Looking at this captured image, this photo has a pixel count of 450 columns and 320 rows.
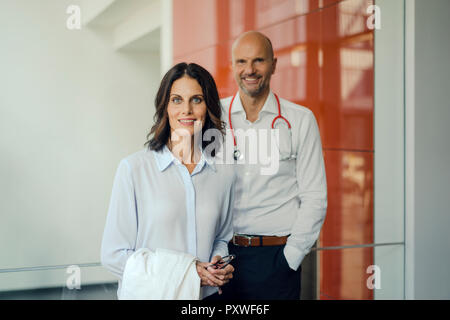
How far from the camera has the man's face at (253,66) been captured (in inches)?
99.3

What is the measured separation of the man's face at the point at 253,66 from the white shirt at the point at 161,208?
854 millimetres

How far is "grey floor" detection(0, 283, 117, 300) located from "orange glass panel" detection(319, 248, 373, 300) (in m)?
1.53

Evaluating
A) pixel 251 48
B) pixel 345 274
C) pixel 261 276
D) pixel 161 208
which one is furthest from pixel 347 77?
pixel 161 208

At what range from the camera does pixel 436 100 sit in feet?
10.6

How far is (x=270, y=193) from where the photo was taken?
7.95 feet

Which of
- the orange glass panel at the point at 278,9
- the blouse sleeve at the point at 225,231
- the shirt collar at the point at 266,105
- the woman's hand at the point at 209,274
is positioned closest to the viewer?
the woman's hand at the point at 209,274

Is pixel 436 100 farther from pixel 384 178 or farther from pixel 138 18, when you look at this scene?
pixel 138 18

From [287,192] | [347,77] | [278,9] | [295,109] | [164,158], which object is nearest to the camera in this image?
[164,158]

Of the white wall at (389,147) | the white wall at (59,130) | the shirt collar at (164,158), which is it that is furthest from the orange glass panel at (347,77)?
the shirt collar at (164,158)

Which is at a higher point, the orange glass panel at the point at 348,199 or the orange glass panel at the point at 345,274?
the orange glass panel at the point at 348,199

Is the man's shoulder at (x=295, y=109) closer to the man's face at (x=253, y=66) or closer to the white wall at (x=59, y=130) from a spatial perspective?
the man's face at (x=253, y=66)

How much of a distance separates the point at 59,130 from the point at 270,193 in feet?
3.74

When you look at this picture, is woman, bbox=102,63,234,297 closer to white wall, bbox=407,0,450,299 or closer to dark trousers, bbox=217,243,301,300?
dark trousers, bbox=217,243,301,300

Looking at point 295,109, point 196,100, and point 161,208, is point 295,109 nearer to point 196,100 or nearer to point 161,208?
point 196,100
